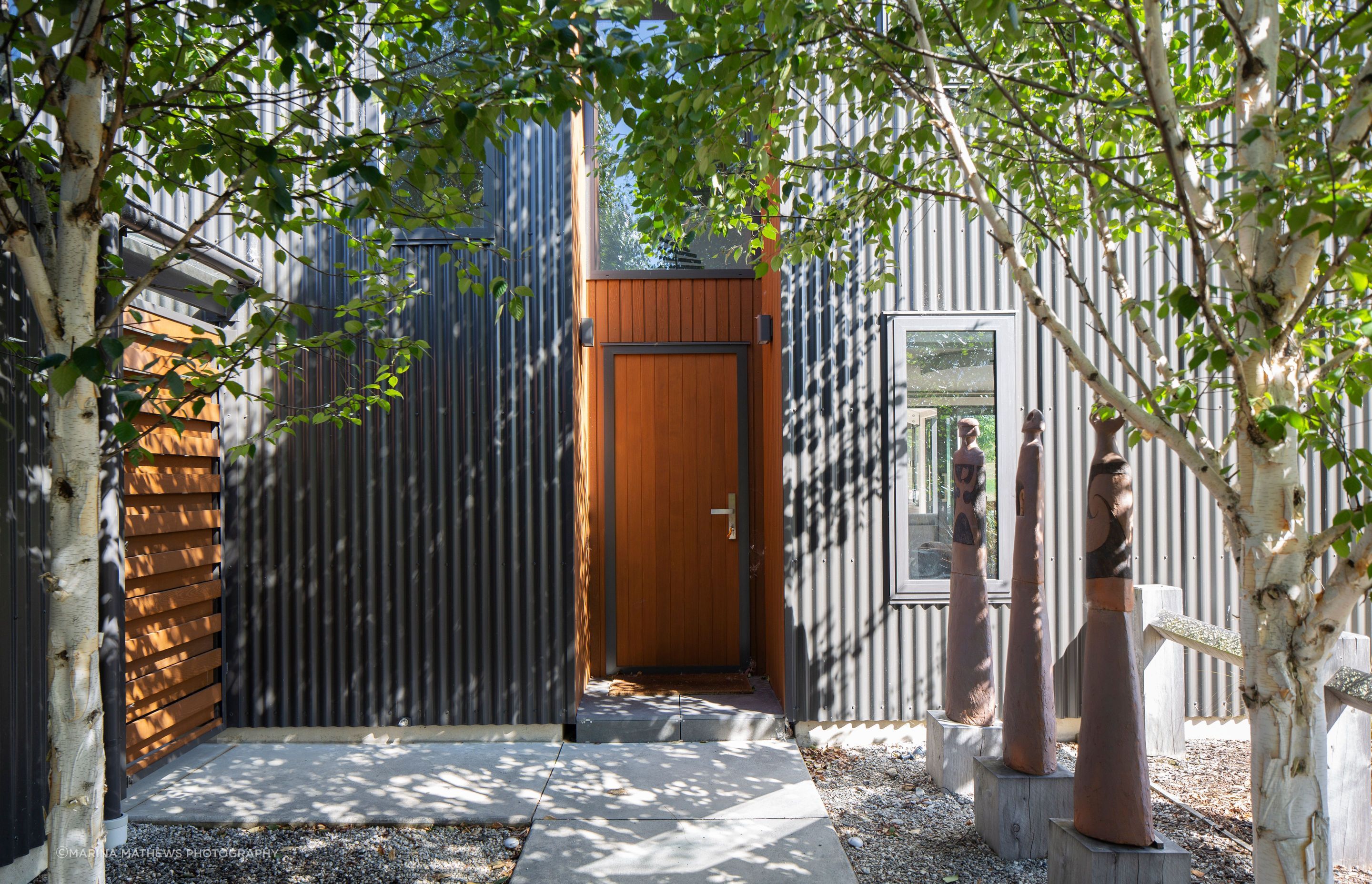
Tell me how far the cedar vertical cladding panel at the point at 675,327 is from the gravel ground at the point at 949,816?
170 centimetres

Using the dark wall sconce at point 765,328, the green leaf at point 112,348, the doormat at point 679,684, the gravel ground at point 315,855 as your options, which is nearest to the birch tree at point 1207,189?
the green leaf at point 112,348

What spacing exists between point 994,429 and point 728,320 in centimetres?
209

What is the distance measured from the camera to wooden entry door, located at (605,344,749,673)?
6.01 meters

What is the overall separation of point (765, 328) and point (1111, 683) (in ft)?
10.6

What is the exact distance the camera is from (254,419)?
4.97 m

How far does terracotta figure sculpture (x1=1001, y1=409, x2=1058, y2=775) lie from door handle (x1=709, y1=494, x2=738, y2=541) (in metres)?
2.61

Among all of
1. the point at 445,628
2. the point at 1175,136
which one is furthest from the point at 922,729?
the point at 1175,136

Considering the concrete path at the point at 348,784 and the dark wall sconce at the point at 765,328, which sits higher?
the dark wall sconce at the point at 765,328

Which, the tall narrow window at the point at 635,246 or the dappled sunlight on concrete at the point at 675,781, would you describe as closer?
the dappled sunlight on concrete at the point at 675,781

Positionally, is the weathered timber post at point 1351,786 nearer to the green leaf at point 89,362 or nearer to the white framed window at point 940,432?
the white framed window at point 940,432

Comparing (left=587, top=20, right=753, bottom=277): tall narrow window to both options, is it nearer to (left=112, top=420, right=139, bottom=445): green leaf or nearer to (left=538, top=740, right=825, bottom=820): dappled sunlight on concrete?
(left=538, top=740, right=825, bottom=820): dappled sunlight on concrete

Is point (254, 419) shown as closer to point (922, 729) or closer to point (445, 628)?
point (445, 628)

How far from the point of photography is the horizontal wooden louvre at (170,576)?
413 centimetres

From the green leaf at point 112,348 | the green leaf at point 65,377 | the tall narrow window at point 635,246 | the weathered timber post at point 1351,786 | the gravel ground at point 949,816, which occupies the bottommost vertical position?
the gravel ground at point 949,816
